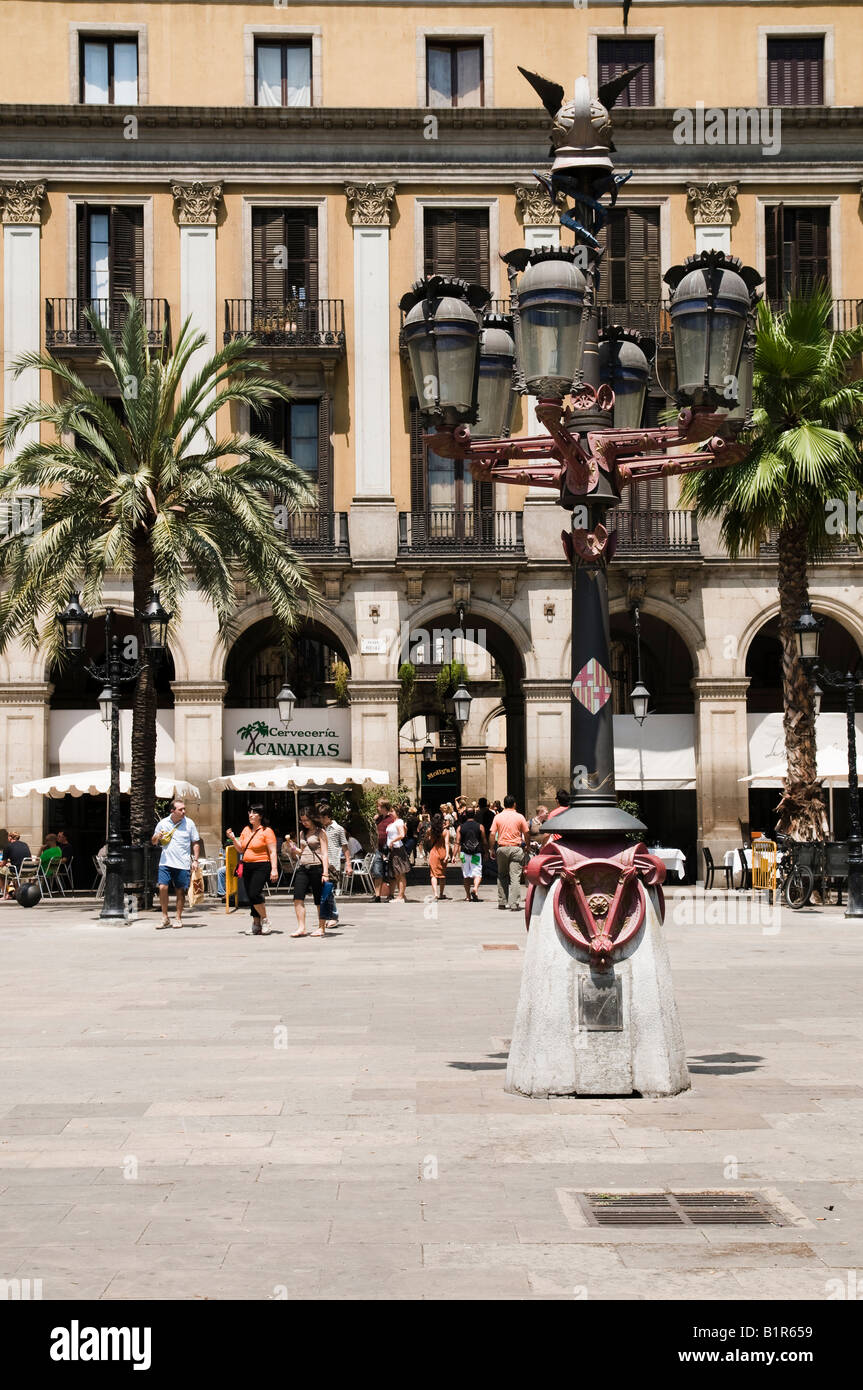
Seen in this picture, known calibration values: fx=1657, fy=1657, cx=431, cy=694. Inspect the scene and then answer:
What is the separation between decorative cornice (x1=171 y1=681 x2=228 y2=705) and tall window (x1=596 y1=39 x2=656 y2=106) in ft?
49.6

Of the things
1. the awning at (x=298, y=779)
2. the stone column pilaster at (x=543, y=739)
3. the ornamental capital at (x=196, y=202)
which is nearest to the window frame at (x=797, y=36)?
the ornamental capital at (x=196, y=202)

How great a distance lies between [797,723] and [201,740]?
13.0 metres

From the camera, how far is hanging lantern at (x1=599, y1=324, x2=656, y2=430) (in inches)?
442

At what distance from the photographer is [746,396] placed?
9.48 meters

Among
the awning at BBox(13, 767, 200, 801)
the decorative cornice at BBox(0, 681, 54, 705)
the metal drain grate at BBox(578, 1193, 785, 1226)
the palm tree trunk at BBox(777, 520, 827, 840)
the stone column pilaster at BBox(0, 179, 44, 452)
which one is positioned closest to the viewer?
the metal drain grate at BBox(578, 1193, 785, 1226)

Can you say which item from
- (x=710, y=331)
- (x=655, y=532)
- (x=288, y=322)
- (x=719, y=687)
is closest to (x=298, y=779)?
(x=719, y=687)

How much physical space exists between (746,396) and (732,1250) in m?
5.18

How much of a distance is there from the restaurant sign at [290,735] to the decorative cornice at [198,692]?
0.68m

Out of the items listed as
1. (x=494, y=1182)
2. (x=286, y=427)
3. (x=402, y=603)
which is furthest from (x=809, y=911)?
(x=494, y=1182)

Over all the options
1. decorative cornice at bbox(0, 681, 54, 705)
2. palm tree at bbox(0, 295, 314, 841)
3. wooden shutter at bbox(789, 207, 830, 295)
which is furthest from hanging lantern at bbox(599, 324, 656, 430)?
wooden shutter at bbox(789, 207, 830, 295)

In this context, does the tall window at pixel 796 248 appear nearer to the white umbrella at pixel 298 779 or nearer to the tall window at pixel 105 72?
the white umbrella at pixel 298 779

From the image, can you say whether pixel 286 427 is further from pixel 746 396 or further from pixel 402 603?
pixel 746 396

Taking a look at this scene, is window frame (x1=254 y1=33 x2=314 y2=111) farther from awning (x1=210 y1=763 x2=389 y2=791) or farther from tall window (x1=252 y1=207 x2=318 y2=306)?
awning (x1=210 y1=763 x2=389 y2=791)

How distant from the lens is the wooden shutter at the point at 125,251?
34719 mm
